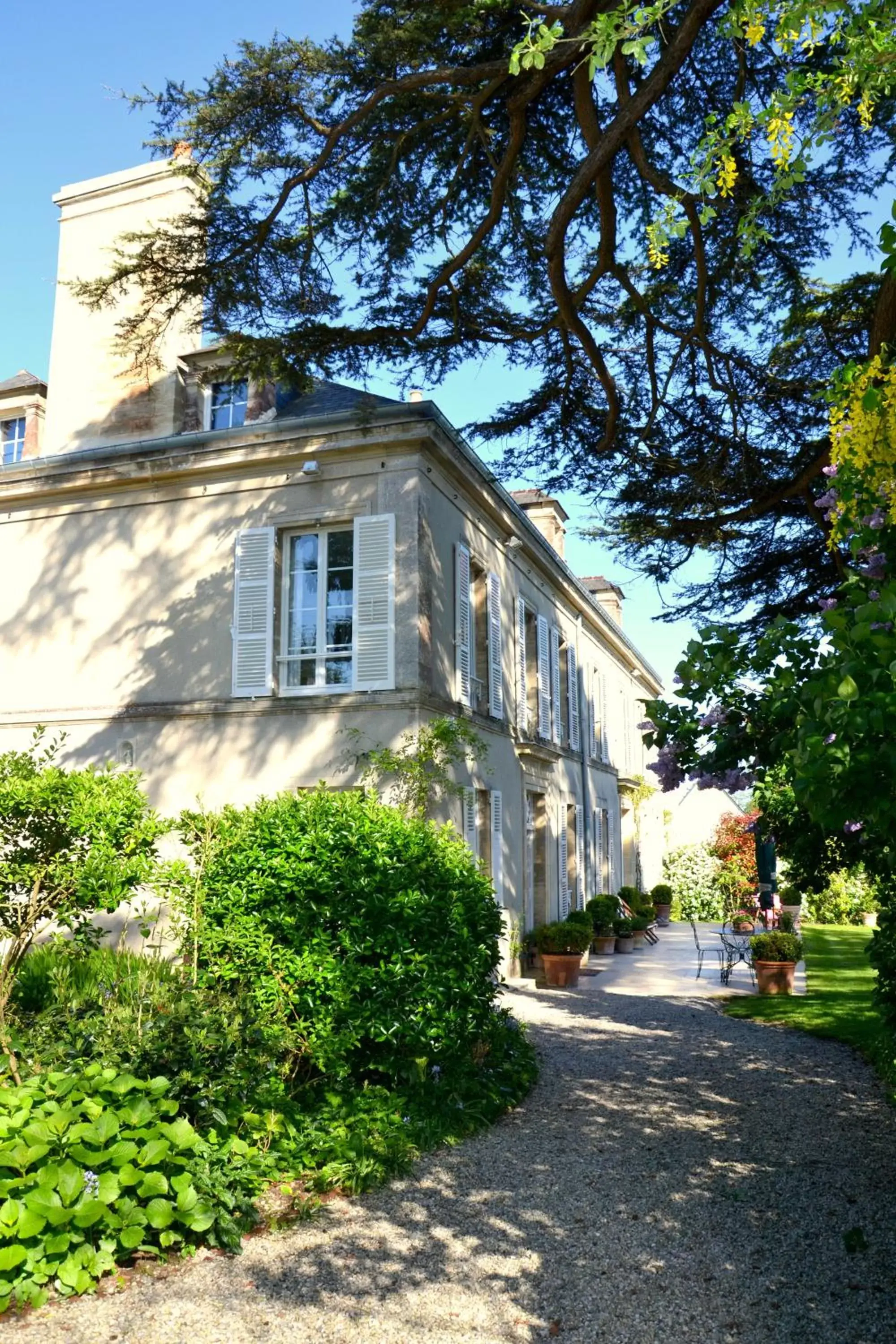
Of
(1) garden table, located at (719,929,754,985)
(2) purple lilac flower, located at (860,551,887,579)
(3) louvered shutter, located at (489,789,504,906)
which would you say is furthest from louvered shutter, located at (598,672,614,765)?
(2) purple lilac flower, located at (860,551,887,579)

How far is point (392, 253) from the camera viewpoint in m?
7.77

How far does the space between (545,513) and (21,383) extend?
9.39 m

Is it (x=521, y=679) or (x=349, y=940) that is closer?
(x=349, y=940)

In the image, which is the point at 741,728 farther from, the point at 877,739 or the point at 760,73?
the point at 760,73

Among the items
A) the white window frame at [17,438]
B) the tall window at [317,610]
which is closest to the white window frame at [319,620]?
the tall window at [317,610]

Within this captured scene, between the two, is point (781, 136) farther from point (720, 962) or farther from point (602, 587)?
point (602, 587)

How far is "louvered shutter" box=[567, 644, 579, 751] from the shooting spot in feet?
57.6

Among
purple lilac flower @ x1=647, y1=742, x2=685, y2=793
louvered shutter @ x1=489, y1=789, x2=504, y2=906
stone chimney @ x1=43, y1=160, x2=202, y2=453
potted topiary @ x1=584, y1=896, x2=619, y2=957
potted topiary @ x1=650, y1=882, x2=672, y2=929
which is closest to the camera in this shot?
purple lilac flower @ x1=647, y1=742, x2=685, y2=793

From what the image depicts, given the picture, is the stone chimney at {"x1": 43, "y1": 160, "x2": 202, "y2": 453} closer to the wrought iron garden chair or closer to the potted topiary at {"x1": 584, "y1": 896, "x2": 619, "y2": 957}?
the wrought iron garden chair

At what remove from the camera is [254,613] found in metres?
10.6

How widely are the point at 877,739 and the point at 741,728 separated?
1.72m

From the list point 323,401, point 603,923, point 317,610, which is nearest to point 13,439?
point 323,401

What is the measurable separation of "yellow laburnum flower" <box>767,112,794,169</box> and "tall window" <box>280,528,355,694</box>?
685 cm

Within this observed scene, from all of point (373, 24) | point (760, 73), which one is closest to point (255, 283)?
point (373, 24)
